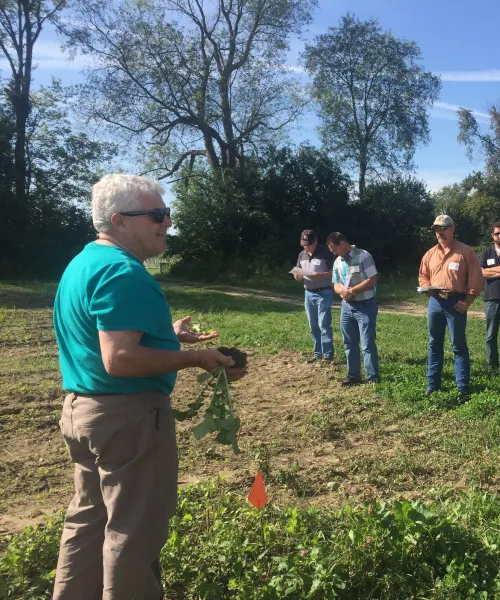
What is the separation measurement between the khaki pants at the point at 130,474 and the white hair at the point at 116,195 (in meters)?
0.79

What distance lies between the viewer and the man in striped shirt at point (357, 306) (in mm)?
6703

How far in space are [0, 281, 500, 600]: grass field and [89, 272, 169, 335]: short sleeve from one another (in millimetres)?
1453

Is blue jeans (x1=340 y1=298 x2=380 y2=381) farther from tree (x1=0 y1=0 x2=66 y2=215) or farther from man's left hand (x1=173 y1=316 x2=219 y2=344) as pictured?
tree (x1=0 y1=0 x2=66 y2=215)

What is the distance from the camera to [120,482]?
222 centimetres

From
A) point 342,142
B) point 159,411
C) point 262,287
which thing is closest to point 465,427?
point 159,411

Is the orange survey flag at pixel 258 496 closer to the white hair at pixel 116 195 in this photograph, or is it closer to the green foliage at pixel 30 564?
the green foliage at pixel 30 564

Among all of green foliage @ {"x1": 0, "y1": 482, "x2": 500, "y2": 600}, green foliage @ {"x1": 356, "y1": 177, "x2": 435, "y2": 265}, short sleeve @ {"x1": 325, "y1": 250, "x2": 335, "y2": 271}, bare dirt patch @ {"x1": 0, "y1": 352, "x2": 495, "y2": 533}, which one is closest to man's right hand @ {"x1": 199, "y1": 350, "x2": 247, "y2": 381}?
green foliage @ {"x1": 0, "y1": 482, "x2": 500, "y2": 600}

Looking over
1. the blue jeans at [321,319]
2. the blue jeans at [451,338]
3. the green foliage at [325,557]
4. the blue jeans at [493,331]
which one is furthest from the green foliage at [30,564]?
the blue jeans at [493,331]

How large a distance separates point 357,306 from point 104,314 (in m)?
5.04

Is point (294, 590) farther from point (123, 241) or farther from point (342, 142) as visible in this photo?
point (342, 142)

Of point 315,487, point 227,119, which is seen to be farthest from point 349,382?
point 227,119

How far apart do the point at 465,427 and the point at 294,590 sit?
3171 mm

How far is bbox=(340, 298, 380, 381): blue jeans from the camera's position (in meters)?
6.72

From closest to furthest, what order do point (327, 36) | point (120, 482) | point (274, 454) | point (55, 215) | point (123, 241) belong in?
point (120, 482) → point (123, 241) → point (274, 454) → point (55, 215) → point (327, 36)
